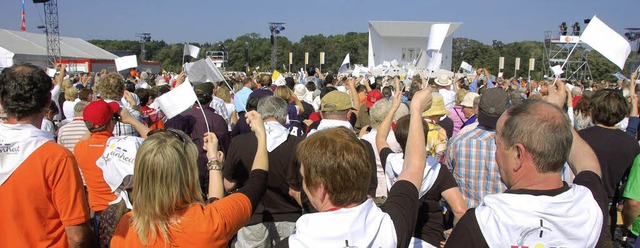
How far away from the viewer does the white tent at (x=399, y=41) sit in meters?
44.6

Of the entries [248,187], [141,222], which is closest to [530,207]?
[248,187]

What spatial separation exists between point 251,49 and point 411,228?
307ft

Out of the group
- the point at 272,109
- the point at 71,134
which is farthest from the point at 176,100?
the point at 71,134

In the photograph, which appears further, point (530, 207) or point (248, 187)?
point (248, 187)

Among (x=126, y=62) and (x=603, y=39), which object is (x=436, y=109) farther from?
(x=126, y=62)

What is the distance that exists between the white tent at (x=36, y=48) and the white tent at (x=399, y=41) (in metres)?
27.8

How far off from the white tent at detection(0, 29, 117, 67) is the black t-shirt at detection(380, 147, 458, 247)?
37416 millimetres

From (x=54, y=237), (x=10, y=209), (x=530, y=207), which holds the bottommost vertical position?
(x=54, y=237)

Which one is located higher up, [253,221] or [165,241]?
[165,241]

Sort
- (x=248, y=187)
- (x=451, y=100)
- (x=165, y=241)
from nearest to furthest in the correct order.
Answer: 1. (x=165, y=241)
2. (x=248, y=187)
3. (x=451, y=100)

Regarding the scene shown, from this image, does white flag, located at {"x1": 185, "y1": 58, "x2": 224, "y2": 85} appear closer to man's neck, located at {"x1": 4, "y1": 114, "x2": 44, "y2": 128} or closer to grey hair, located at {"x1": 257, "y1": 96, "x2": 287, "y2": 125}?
grey hair, located at {"x1": 257, "y1": 96, "x2": 287, "y2": 125}

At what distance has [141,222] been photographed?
7.02 ft

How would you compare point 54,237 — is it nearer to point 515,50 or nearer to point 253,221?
point 253,221

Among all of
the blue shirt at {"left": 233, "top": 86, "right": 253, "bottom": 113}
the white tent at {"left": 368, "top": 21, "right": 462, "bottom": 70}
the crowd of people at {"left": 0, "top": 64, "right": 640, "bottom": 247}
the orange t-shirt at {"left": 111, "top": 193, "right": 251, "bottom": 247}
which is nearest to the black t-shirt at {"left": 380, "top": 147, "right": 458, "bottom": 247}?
the crowd of people at {"left": 0, "top": 64, "right": 640, "bottom": 247}
